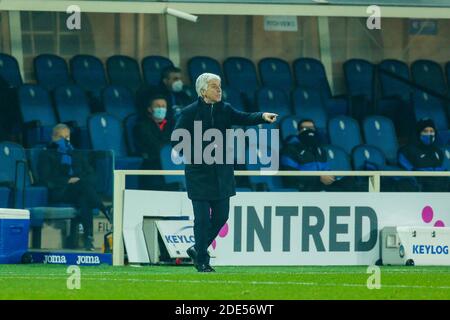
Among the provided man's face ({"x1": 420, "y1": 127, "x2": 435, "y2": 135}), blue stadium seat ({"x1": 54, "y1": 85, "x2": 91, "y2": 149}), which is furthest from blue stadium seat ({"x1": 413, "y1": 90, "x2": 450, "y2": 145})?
blue stadium seat ({"x1": 54, "y1": 85, "x2": 91, "y2": 149})

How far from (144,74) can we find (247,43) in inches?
91.7

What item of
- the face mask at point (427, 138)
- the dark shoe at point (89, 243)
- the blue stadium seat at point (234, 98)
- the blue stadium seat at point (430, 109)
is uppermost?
the blue stadium seat at point (234, 98)

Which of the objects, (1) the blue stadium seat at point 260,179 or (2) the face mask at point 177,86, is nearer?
(1) the blue stadium seat at point 260,179

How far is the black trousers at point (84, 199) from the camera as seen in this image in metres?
17.0

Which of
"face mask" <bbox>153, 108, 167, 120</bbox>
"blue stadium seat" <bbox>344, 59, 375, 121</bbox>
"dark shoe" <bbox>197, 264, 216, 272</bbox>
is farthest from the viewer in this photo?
"blue stadium seat" <bbox>344, 59, 375, 121</bbox>

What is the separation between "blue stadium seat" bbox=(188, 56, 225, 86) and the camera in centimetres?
2298

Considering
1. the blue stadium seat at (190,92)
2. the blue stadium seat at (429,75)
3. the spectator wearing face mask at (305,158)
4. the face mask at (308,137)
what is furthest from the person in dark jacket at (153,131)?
the blue stadium seat at (429,75)

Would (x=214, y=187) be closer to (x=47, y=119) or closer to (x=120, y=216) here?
(x=120, y=216)

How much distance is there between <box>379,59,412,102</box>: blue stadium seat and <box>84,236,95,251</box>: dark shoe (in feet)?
26.3

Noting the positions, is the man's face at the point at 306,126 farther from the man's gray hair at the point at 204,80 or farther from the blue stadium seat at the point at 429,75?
the man's gray hair at the point at 204,80

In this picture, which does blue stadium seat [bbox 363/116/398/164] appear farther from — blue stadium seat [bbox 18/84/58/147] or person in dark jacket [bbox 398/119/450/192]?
blue stadium seat [bbox 18/84/58/147]

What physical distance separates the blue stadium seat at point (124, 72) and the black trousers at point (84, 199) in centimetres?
552

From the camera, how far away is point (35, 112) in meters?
20.7
